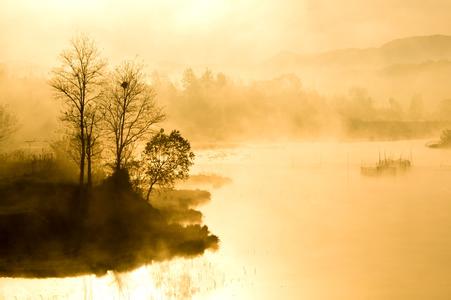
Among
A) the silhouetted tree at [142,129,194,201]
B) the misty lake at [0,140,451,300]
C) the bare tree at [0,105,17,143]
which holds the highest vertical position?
the bare tree at [0,105,17,143]

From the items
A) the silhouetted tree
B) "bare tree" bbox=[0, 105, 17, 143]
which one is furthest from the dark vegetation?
"bare tree" bbox=[0, 105, 17, 143]

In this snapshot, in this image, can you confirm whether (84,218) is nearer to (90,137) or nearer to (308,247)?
(90,137)

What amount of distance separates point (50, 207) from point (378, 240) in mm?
45351

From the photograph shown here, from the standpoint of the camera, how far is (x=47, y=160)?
7162 centimetres

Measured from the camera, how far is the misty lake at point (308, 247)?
172 feet

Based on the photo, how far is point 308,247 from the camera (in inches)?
2896

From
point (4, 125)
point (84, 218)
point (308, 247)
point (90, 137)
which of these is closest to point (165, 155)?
point (90, 137)

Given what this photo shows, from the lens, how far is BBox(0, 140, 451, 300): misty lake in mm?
52562

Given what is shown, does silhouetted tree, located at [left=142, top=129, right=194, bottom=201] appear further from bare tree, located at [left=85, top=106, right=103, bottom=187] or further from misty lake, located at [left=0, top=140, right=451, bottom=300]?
misty lake, located at [left=0, top=140, right=451, bottom=300]

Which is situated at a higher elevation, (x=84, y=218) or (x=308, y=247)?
(x=84, y=218)

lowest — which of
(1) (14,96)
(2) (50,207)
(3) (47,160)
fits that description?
(2) (50,207)

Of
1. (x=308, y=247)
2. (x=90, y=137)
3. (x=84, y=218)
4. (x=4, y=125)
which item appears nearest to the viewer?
(x=84, y=218)

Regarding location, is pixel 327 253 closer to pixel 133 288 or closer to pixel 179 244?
pixel 179 244

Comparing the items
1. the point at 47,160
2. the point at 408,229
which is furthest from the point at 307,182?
the point at 47,160
